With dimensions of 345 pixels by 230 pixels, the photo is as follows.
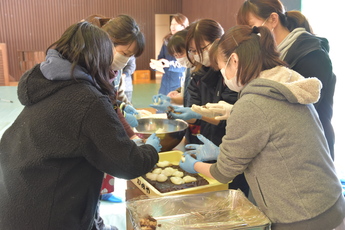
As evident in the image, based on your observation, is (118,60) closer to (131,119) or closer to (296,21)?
(131,119)

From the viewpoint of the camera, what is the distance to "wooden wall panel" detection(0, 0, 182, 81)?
847 centimetres

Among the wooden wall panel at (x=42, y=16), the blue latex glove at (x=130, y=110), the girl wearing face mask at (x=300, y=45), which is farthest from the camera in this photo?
the wooden wall panel at (x=42, y=16)

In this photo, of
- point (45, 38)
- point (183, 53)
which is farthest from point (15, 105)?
point (183, 53)

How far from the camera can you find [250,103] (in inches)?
40.4

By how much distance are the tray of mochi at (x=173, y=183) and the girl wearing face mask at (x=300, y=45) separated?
74 cm

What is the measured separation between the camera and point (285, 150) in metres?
1.02

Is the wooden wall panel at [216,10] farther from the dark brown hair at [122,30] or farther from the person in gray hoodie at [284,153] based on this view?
the person in gray hoodie at [284,153]

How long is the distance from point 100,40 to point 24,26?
8.64m

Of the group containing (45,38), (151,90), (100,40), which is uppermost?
(100,40)

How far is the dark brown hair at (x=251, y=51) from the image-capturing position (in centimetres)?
112

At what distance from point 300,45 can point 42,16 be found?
337 inches

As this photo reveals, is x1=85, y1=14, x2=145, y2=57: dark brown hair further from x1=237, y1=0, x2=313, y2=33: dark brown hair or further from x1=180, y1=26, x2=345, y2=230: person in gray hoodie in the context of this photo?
x1=180, y1=26, x2=345, y2=230: person in gray hoodie

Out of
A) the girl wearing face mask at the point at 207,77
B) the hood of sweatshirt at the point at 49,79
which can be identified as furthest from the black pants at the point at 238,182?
the hood of sweatshirt at the point at 49,79

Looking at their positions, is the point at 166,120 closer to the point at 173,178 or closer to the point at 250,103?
the point at 173,178
